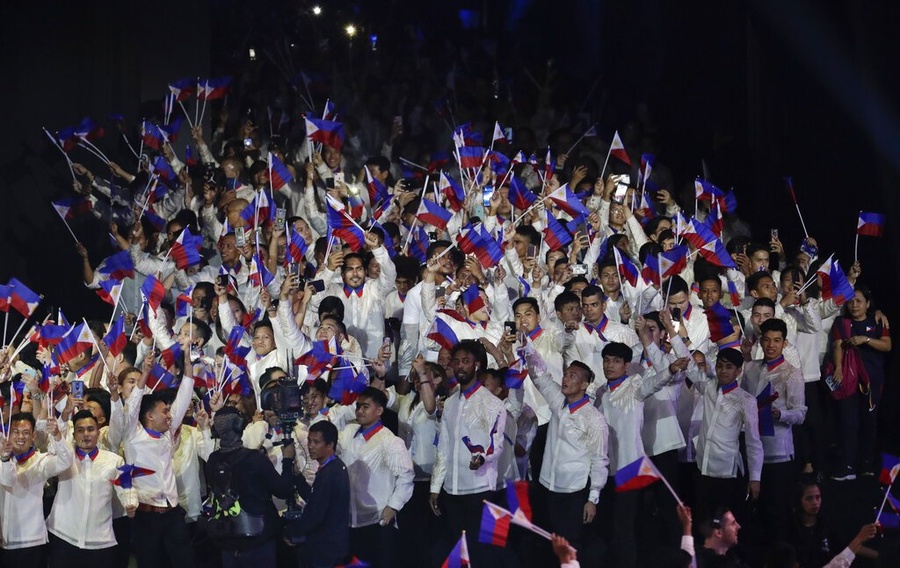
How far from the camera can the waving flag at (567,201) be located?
38.9ft

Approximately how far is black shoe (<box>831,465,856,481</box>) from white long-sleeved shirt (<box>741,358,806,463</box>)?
786mm

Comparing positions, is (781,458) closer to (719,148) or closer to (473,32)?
(719,148)

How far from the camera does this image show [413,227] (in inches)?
479

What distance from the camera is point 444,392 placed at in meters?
9.84

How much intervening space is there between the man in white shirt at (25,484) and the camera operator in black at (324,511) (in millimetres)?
1508

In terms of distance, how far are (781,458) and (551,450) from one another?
163 centimetres

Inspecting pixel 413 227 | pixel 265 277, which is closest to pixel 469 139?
pixel 413 227

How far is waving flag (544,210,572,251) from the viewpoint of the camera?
1150 centimetres

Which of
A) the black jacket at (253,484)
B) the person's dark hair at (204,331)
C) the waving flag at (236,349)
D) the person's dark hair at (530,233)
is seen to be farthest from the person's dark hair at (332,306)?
the black jacket at (253,484)

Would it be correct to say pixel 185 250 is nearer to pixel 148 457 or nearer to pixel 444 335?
pixel 148 457

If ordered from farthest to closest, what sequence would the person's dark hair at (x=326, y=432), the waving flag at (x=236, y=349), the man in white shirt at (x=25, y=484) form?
1. the waving flag at (x=236, y=349)
2. the man in white shirt at (x=25, y=484)
3. the person's dark hair at (x=326, y=432)

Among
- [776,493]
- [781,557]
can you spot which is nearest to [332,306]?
[776,493]

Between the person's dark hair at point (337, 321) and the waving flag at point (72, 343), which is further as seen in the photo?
the person's dark hair at point (337, 321)

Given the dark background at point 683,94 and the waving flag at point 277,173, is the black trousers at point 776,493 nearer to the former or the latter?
the dark background at point 683,94
